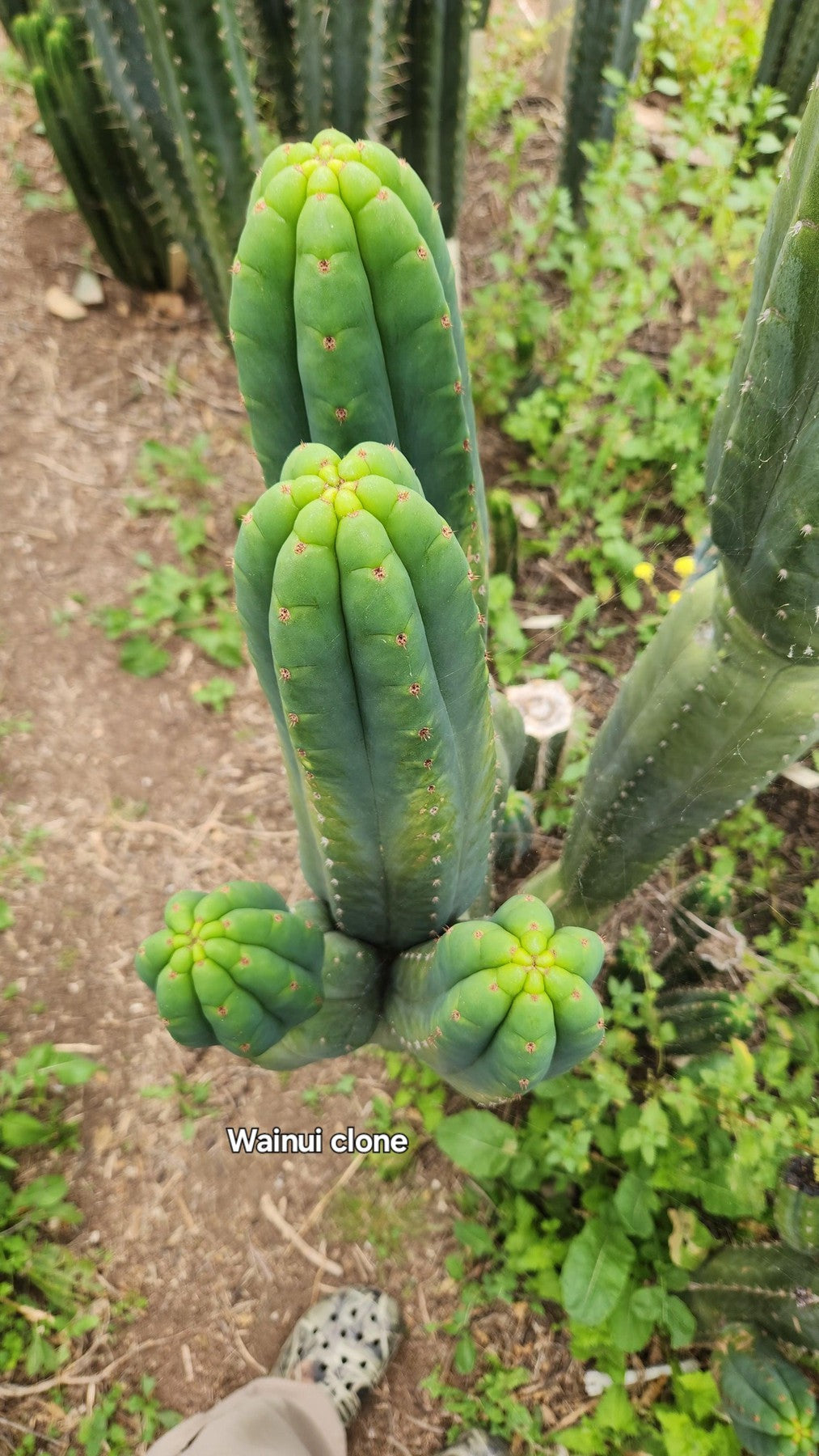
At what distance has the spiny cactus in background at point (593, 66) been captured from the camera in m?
2.97

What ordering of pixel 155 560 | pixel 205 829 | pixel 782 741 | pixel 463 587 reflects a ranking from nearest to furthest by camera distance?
1. pixel 463 587
2. pixel 782 741
3. pixel 205 829
4. pixel 155 560

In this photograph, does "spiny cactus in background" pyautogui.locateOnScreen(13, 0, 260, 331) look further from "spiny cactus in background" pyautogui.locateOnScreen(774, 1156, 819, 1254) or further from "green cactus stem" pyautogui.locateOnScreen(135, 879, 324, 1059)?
"spiny cactus in background" pyautogui.locateOnScreen(774, 1156, 819, 1254)

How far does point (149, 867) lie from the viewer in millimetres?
2748

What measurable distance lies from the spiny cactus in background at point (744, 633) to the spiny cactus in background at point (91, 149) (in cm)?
294

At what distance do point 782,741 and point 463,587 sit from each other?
27.4 inches

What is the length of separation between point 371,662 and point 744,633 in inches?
27.6

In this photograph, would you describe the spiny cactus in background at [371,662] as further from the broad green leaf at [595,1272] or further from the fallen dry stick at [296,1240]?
the fallen dry stick at [296,1240]

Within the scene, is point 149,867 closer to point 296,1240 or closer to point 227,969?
point 296,1240

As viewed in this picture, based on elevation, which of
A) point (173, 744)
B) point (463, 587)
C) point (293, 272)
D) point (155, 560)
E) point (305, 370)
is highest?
point (293, 272)

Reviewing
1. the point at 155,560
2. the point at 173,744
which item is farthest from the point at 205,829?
the point at 155,560

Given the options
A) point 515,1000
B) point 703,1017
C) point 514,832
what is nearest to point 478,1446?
point 703,1017

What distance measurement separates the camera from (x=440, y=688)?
118cm

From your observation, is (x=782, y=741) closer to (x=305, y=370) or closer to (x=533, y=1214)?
(x=305, y=370)

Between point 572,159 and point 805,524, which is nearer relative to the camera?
point 805,524
